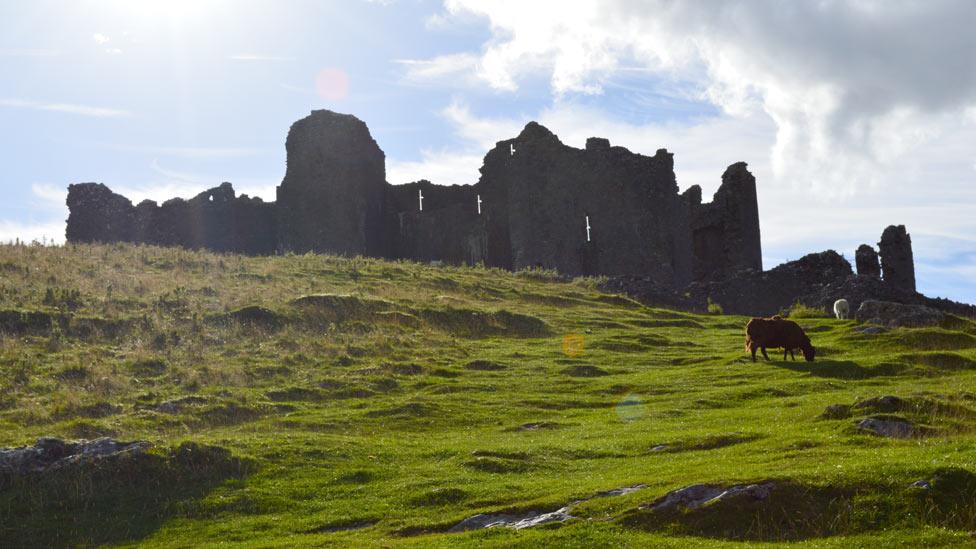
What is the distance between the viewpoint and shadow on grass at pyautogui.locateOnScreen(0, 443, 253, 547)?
1681 cm

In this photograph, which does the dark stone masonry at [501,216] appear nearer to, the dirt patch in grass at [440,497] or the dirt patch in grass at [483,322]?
the dirt patch in grass at [483,322]

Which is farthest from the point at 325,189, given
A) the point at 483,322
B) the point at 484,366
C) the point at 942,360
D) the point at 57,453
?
the point at 57,453

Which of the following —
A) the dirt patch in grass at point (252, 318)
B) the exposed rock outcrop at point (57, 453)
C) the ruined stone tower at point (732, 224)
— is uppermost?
the ruined stone tower at point (732, 224)

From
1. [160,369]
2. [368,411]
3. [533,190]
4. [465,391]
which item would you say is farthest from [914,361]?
[533,190]

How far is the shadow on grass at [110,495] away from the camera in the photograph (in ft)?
55.2

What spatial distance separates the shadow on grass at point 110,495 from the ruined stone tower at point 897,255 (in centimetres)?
5026

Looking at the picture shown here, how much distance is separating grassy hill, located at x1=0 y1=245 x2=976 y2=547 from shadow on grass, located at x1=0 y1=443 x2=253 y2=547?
50 mm

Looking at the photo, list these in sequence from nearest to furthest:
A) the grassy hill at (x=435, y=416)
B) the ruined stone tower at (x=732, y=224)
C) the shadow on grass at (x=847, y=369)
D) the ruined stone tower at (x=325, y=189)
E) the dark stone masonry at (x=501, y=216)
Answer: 1. the grassy hill at (x=435, y=416)
2. the shadow on grass at (x=847, y=369)
3. the ruined stone tower at (x=732, y=224)
4. the dark stone masonry at (x=501, y=216)
5. the ruined stone tower at (x=325, y=189)

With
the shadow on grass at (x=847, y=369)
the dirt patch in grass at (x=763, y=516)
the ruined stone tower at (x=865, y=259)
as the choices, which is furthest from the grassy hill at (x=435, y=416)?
the ruined stone tower at (x=865, y=259)

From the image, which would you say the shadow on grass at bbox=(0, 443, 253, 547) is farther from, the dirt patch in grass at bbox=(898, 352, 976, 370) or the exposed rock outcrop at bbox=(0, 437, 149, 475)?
the dirt patch in grass at bbox=(898, 352, 976, 370)

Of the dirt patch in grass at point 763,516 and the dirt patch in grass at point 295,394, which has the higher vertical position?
the dirt patch in grass at point 295,394

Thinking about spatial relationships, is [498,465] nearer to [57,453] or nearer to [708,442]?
[708,442]

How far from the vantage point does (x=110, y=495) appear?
60.1ft

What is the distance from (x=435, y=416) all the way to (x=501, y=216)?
46.1 meters
